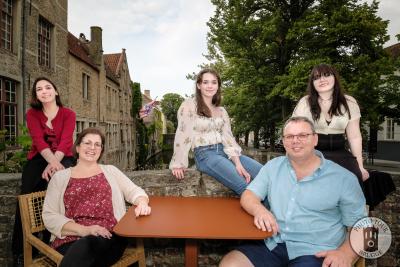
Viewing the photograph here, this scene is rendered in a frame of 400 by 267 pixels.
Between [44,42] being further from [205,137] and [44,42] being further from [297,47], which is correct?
[205,137]

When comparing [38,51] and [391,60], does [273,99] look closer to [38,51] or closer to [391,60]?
[391,60]

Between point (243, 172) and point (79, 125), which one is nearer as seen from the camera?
point (243, 172)

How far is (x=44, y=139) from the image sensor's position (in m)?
3.17

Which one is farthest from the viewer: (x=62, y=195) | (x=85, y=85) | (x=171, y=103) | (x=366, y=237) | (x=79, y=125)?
(x=171, y=103)

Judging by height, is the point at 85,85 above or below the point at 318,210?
above

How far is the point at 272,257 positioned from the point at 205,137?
144cm

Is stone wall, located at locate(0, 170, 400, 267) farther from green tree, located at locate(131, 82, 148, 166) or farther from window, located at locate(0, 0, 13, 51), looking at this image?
green tree, located at locate(131, 82, 148, 166)

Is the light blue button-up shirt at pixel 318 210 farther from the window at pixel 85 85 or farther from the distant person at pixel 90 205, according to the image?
the window at pixel 85 85

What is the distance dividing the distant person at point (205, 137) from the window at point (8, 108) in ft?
28.9

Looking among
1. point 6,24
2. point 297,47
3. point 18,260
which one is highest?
point 297,47

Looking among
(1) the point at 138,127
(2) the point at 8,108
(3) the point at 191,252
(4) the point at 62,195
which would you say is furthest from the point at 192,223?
(1) the point at 138,127

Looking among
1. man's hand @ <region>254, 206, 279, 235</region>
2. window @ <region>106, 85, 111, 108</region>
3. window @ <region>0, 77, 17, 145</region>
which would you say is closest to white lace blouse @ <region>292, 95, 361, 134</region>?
man's hand @ <region>254, 206, 279, 235</region>

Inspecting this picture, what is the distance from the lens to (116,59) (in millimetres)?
28484

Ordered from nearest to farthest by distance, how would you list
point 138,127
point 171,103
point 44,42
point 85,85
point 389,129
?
1. point 44,42
2. point 85,85
3. point 389,129
4. point 138,127
5. point 171,103
